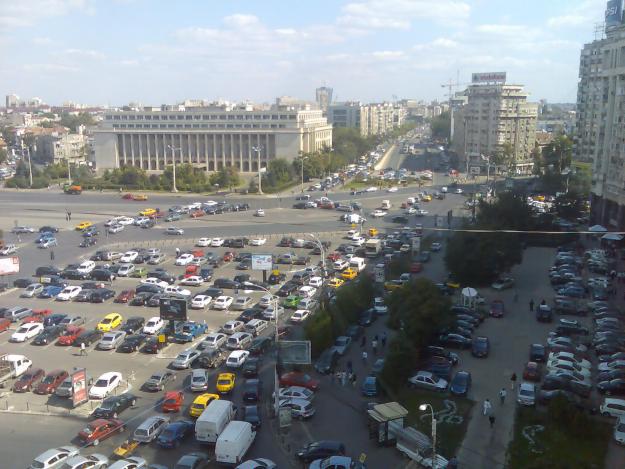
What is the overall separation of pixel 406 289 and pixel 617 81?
15.5 metres

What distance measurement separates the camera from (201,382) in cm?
1029

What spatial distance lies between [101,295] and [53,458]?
27.7 ft

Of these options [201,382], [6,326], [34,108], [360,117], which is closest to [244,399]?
[201,382]

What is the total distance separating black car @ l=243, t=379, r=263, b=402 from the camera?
9820mm

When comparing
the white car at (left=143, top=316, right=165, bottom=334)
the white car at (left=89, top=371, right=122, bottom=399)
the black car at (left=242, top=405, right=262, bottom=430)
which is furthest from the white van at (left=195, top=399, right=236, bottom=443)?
the white car at (left=143, top=316, right=165, bottom=334)

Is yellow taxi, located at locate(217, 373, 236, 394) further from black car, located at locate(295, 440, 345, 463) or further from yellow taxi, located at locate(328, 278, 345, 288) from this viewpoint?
yellow taxi, located at locate(328, 278, 345, 288)

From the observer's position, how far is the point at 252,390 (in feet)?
32.4

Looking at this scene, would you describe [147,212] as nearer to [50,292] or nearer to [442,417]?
[50,292]

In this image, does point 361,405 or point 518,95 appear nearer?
point 361,405

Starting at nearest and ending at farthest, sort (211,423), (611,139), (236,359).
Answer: (211,423)
(236,359)
(611,139)

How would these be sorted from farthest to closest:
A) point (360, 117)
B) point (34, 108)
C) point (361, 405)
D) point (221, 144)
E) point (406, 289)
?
1. point (34, 108)
2. point (360, 117)
3. point (221, 144)
4. point (406, 289)
5. point (361, 405)

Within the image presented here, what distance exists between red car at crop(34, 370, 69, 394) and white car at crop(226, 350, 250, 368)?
9.59 ft

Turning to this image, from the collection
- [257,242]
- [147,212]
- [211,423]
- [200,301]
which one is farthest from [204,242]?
[211,423]

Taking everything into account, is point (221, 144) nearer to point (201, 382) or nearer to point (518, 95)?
point (518, 95)
